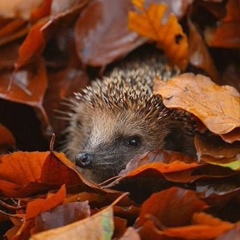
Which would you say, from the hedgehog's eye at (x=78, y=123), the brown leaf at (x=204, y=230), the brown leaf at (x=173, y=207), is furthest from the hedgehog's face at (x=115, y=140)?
the brown leaf at (x=204, y=230)

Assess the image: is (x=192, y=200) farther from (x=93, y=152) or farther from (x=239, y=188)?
(x=93, y=152)

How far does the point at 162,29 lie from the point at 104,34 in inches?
9.4

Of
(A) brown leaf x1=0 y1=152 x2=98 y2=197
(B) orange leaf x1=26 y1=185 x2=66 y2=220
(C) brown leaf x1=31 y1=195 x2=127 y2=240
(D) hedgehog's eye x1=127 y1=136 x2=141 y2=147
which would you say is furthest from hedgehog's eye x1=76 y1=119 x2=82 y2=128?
(C) brown leaf x1=31 y1=195 x2=127 y2=240

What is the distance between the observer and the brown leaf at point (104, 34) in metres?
2.52

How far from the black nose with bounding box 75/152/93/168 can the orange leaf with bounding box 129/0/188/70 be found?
0.61 metres

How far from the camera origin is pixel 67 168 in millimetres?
1913

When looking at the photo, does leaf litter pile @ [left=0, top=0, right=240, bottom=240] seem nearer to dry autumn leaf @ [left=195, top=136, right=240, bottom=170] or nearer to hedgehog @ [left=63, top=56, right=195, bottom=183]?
dry autumn leaf @ [left=195, top=136, right=240, bottom=170]

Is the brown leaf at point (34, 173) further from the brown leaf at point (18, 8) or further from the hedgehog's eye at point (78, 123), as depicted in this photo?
the brown leaf at point (18, 8)

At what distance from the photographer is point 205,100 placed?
6.82 ft

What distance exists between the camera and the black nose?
2.04 m

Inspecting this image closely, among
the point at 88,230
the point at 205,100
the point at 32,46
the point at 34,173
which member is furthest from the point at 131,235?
the point at 32,46

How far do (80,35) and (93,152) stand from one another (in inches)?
23.9

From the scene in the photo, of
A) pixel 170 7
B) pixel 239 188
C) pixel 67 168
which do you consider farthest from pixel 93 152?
pixel 170 7

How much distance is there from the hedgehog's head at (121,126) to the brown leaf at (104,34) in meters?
0.20
